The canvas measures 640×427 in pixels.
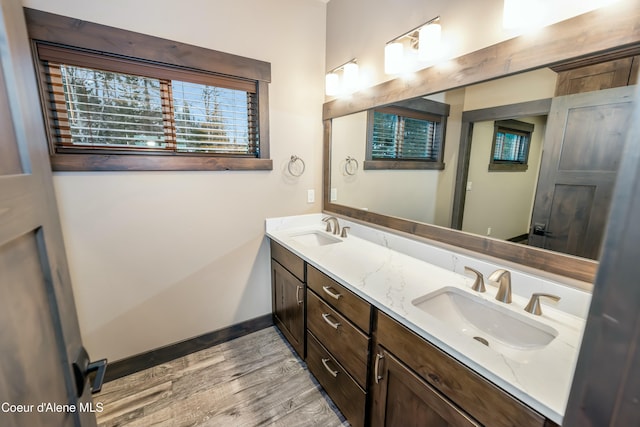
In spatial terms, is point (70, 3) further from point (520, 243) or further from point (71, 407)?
point (520, 243)

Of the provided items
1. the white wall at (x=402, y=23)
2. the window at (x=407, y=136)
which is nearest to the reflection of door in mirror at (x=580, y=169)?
the white wall at (x=402, y=23)

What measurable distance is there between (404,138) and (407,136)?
3 centimetres

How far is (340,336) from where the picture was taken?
1422 millimetres

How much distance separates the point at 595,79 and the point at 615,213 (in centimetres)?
104

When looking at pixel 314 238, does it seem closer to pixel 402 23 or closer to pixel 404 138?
pixel 404 138

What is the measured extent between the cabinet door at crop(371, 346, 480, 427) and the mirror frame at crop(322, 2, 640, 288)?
0.69 m

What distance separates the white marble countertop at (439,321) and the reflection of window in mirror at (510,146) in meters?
0.51

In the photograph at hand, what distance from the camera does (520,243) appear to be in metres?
1.19

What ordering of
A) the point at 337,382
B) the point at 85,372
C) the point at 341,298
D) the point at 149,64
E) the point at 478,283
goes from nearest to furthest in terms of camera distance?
the point at 85,372 < the point at 478,283 < the point at 341,298 < the point at 337,382 < the point at 149,64

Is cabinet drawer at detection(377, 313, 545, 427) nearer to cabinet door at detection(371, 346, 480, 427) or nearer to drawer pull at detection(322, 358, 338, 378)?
cabinet door at detection(371, 346, 480, 427)

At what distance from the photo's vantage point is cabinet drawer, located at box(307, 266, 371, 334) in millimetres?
1243

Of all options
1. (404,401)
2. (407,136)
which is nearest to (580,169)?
(407,136)

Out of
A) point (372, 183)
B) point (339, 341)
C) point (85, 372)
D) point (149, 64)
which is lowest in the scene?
point (339, 341)

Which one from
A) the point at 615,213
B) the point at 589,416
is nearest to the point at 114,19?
the point at 615,213
